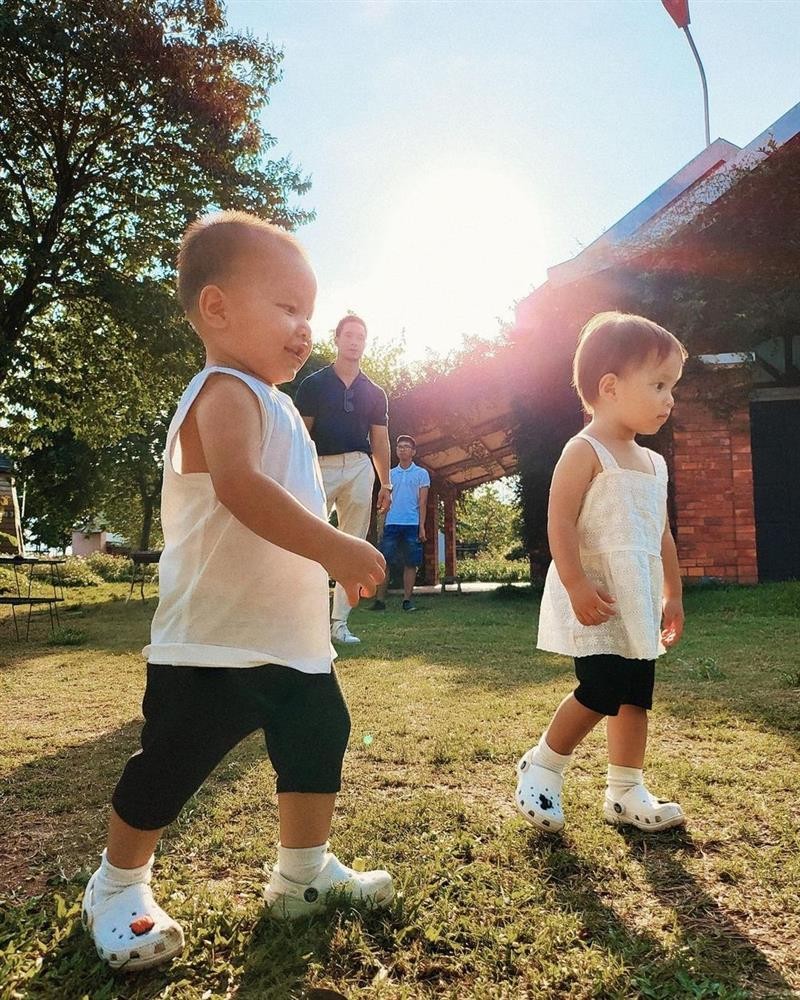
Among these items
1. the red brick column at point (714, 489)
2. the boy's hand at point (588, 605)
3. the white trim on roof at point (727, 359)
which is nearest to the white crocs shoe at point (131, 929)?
the boy's hand at point (588, 605)

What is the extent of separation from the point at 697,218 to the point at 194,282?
974 cm

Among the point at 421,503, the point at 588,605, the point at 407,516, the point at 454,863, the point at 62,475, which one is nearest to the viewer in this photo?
the point at 454,863

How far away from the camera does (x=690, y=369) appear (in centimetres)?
997

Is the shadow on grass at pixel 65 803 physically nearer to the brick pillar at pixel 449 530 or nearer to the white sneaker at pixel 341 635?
A: the white sneaker at pixel 341 635

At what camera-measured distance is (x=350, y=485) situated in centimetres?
546

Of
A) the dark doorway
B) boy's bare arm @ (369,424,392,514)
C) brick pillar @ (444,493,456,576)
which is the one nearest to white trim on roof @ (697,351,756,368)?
the dark doorway

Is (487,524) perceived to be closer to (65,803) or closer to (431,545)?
(431,545)

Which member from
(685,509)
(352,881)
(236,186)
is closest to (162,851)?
(352,881)

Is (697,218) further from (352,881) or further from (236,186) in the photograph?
(352,881)

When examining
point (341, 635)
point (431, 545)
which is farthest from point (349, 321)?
point (431, 545)

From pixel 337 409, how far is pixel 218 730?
13.1 feet

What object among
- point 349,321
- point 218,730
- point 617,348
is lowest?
point 218,730

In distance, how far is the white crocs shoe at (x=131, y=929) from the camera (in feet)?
4.69

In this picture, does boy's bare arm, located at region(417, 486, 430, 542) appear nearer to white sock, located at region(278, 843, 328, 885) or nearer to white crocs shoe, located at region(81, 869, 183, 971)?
white sock, located at region(278, 843, 328, 885)
